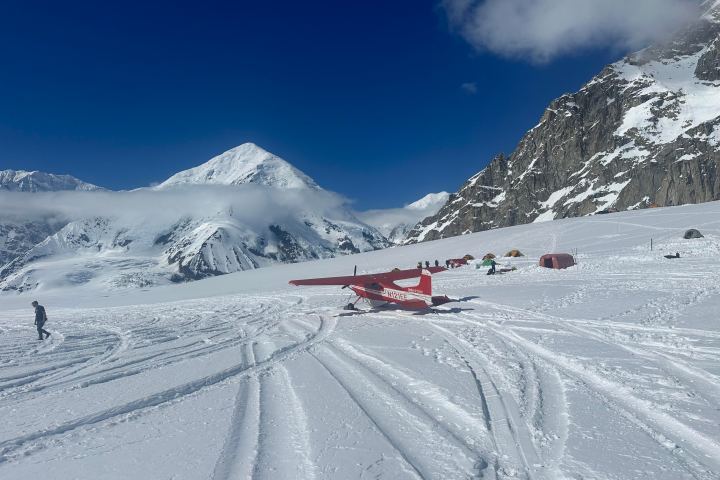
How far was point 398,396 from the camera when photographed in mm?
8062

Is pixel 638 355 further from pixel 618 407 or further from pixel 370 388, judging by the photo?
pixel 370 388

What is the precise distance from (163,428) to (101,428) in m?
1.09

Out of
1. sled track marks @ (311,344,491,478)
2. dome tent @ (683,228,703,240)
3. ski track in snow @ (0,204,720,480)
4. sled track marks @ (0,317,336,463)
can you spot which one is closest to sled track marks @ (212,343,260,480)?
ski track in snow @ (0,204,720,480)

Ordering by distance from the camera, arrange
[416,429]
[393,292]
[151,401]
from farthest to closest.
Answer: [393,292]
[151,401]
[416,429]

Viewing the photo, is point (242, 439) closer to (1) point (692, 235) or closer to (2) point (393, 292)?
(2) point (393, 292)

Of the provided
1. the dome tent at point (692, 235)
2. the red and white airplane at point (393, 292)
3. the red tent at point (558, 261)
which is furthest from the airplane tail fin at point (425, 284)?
the dome tent at point (692, 235)

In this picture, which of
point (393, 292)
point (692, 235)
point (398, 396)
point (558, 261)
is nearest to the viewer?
point (398, 396)

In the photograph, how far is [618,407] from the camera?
7121 mm

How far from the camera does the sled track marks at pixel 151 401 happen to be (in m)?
6.76

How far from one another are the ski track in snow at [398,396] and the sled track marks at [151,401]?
0.04m

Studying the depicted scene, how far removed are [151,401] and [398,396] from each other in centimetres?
474

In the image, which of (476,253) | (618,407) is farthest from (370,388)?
(476,253)

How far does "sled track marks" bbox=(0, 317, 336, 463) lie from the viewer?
22.2 feet

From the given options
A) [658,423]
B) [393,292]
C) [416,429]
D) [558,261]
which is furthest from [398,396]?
[558,261]
